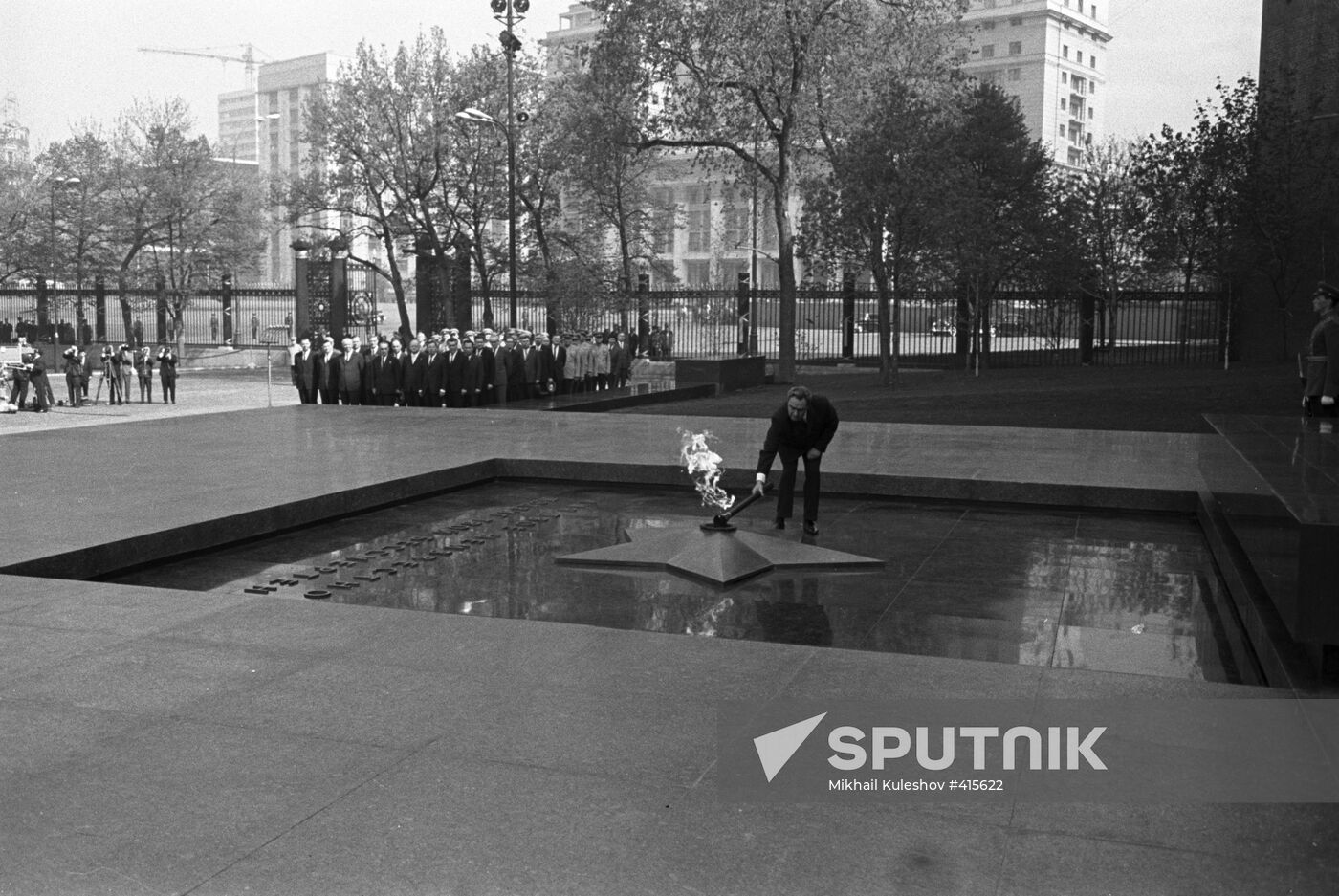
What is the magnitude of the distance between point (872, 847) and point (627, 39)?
2843cm

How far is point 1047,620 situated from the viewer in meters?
7.87

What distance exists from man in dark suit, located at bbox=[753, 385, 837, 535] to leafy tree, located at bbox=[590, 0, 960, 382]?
20.7 metres

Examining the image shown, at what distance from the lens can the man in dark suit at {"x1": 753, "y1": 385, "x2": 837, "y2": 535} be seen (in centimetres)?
1059

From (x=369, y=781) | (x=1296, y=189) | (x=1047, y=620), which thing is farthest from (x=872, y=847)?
(x=1296, y=189)

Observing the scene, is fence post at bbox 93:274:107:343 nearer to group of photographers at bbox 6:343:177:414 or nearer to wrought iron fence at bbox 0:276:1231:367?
wrought iron fence at bbox 0:276:1231:367

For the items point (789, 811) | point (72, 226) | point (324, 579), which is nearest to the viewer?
point (789, 811)

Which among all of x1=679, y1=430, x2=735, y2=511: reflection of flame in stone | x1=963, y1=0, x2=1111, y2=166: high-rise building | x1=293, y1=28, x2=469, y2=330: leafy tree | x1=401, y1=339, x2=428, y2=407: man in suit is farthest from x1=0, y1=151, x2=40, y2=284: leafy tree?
x1=963, y1=0, x2=1111, y2=166: high-rise building

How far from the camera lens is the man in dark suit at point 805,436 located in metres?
10.6

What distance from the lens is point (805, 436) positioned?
10.7 metres

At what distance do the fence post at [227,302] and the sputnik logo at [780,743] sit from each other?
42904 mm

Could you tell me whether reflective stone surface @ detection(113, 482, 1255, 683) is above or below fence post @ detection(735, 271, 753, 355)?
below

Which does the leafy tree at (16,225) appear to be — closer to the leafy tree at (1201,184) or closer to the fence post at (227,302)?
the fence post at (227,302)

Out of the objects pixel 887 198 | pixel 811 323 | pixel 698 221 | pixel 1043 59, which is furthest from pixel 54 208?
pixel 1043 59

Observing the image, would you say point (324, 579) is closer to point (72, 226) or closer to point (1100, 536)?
point (1100, 536)
